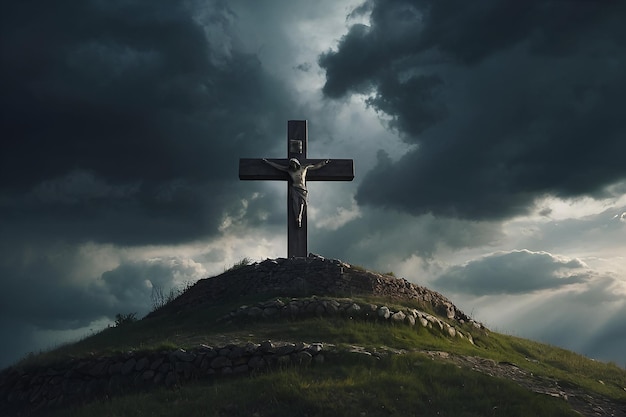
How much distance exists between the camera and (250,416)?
10.5 m

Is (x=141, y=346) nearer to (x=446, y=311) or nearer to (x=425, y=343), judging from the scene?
(x=425, y=343)

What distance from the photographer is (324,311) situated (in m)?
16.9

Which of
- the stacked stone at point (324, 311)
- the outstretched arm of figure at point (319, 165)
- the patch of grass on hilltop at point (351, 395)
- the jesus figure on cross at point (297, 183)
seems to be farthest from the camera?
the outstretched arm of figure at point (319, 165)

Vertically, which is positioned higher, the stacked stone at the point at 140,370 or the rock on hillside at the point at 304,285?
the rock on hillside at the point at 304,285

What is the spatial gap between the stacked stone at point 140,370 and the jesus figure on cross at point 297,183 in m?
8.67

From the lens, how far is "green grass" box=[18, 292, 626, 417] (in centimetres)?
1077

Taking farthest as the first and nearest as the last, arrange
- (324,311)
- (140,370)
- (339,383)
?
1. (324,311)
2. (140,370)
3. (339,383)

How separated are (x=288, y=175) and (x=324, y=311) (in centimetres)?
671

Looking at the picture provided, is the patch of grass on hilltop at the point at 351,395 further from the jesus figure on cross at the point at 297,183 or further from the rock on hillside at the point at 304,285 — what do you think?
the jesus figure on cross at the point at 297,183

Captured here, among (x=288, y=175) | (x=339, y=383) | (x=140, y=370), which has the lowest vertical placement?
(x=339, y=383)

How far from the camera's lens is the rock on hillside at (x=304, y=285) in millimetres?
18969

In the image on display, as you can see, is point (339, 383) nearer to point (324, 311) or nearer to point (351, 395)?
point (351, 395)

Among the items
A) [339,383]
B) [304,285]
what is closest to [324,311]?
[304,285]

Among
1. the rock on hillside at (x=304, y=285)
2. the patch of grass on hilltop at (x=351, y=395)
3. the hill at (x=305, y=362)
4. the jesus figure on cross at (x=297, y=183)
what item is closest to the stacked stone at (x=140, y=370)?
the hill at (x=305, y=362)
